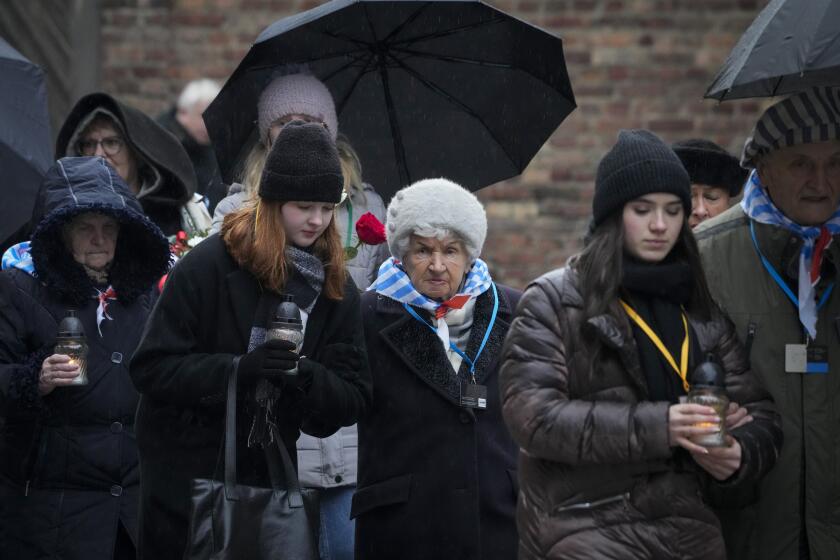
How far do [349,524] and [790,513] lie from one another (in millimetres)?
1564

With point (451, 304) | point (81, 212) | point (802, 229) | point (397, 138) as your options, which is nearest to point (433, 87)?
point (397, 138)

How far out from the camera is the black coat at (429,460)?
5004 mm

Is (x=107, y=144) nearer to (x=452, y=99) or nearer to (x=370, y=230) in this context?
(x=452, y=99)

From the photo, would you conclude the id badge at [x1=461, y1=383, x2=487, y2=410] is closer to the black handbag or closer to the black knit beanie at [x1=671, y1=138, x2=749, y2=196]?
the black handbag

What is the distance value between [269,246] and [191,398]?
501mm

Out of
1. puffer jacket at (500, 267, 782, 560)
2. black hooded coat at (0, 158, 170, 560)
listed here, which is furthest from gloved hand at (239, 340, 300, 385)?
black hooded coat at (0, 158, 170, 560)

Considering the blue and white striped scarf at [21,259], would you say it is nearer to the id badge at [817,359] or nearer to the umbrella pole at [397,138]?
the umbrella pole at [397,138]

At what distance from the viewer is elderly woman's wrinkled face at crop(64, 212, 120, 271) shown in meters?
5.59

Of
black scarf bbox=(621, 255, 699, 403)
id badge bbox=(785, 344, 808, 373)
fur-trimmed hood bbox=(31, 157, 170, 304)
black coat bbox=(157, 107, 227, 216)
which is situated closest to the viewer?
black scarf bbox=(621, 255, 699, 403)

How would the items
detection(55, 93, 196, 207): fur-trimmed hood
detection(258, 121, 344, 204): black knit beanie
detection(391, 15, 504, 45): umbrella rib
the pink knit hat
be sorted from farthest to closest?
detection(55, 93, 196, 207): fur-trimmed hood → detection(391, 15, 504, 45): umbrella rib → the pink knit hat → detection(258, 121, 344, 204): black knit beanie

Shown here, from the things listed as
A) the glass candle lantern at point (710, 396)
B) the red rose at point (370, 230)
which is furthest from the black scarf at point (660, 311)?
the red rose at point (370, 230)

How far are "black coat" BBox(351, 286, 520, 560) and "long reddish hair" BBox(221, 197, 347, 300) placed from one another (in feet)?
1.21

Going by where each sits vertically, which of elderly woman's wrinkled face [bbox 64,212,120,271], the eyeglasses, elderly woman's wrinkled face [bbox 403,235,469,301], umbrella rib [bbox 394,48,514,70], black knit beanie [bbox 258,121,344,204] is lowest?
elderly woman's wrinkled face [bbox 403,235,469,301]

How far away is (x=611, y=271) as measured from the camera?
4.21 m
